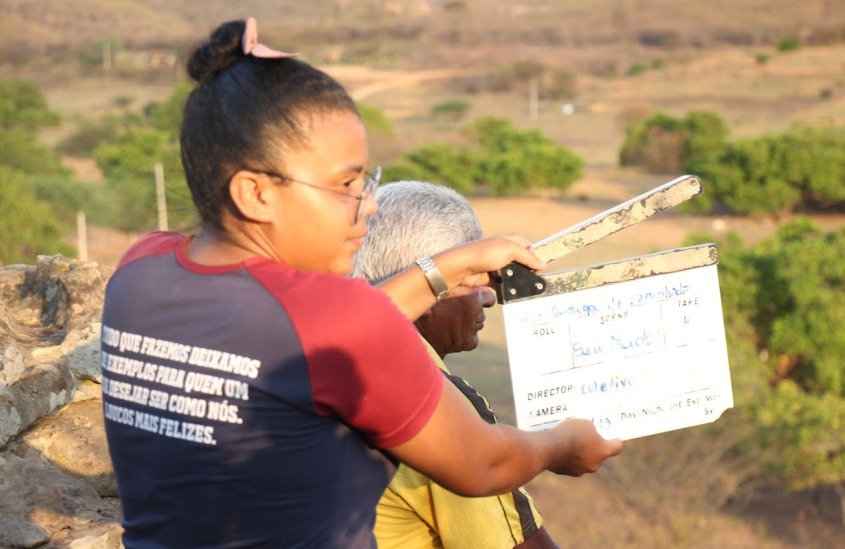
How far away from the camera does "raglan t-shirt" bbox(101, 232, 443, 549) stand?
1434mm

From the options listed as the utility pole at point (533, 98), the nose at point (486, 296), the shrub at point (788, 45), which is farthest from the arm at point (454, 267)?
the shrub at point (788, 45)

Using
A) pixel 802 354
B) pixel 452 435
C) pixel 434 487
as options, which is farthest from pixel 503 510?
pixel 802 354

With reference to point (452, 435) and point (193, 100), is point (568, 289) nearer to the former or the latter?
point (452, 435)

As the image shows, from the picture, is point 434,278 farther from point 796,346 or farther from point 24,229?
point 24,229

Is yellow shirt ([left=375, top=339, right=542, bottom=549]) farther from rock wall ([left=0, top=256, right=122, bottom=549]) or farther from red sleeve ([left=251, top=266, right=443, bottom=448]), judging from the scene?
rock wall ([left=0, top=256, right=122, bottom=549])

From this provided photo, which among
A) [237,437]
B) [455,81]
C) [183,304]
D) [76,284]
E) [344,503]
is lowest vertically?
[455,81]

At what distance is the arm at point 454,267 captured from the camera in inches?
78.6

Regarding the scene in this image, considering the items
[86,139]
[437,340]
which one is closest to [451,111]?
[86,139]

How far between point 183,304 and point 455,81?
60.0m

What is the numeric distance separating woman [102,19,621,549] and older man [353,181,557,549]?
1.34ft

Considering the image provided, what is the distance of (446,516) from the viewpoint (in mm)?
2023

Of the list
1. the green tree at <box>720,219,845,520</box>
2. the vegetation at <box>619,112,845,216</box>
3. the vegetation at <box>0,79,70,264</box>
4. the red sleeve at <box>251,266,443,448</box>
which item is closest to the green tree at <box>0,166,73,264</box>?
the vegetation at <box>0,79,70,264</box>

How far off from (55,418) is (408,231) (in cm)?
133

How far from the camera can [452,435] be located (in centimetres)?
152
